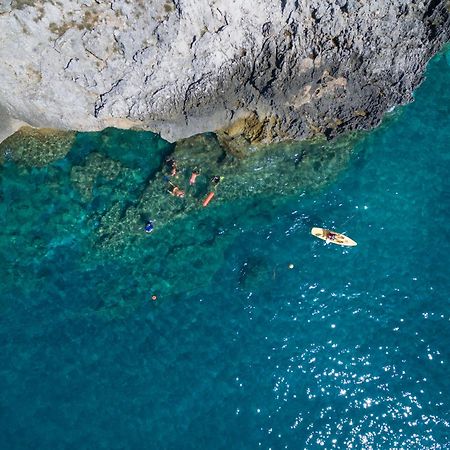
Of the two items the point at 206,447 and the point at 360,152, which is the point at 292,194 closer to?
the point at 360,152

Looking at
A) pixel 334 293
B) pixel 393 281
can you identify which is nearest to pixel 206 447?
pixel 334 293

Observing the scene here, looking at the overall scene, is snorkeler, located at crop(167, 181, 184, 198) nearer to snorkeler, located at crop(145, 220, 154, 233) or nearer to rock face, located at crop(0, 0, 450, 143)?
snorkeler, located at crop(145, 220, 154, 233)

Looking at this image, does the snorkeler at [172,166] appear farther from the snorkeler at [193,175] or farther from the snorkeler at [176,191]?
the snorkeler at [193,175]

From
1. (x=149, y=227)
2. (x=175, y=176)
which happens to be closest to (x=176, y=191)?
(x=175, y=176)

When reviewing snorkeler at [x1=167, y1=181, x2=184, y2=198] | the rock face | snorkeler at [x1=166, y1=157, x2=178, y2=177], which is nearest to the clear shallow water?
snorkeler at [x1=167, y1=181, x2=184, y2=198]

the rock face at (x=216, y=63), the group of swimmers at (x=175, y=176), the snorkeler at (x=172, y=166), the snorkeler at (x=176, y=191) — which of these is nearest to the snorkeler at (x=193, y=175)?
the group of swimmers at (x=175, y=176)

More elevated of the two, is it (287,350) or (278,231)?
Answer: (278,231)
